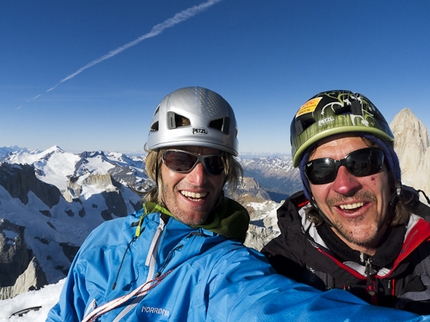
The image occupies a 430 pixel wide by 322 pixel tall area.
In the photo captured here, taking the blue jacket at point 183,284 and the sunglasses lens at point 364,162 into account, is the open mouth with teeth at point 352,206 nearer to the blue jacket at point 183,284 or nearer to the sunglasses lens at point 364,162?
the sunglasses lens at point 364,162

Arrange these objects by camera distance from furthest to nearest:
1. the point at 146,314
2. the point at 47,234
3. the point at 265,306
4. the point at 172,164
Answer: the point at 47,234, the point at 172,164, the point at 146,314, the point at 265,306

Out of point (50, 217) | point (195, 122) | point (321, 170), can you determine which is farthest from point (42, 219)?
point (321, 170)

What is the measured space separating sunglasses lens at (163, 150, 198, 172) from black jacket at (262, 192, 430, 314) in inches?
76.1

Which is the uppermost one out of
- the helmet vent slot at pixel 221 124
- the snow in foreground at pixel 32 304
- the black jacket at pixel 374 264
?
the helmet vent slot at pixel 221 124

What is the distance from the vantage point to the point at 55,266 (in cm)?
6372

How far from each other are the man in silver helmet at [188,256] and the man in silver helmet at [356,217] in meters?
1.00

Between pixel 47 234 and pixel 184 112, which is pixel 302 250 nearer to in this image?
pixel 184 112

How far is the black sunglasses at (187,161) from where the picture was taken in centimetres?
422

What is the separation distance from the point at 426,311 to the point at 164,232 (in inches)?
129

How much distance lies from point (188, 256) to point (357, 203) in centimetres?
231

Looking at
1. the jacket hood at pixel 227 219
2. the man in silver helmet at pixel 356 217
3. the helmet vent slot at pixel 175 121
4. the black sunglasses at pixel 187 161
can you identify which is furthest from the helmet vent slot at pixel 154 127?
the man in silver helmet at pixel 356 217

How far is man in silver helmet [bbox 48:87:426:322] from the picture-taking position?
7.63 ft

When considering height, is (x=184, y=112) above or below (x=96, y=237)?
above

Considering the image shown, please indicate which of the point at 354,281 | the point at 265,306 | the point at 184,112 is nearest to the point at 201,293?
the point at 265,306
